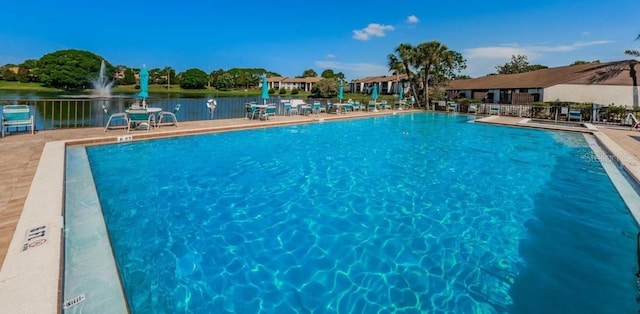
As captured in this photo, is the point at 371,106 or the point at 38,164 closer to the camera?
the point at 38,164

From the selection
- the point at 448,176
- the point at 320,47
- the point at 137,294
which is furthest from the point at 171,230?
the point at 320,47

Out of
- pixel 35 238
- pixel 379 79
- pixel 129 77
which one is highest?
pixel 129 77

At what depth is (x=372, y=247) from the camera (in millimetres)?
3412

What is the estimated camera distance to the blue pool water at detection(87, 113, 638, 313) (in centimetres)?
262

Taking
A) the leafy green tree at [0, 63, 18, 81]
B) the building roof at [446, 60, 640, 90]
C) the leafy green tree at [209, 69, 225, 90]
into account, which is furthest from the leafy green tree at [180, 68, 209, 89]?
the building roof at [446, 60, 640, 90]

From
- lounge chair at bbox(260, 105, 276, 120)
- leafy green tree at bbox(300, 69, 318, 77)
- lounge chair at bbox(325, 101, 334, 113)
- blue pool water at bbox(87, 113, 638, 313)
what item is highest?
leafy green tree at bbox(300, 69, 318, 77)

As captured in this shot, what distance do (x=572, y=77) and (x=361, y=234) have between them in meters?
33.0

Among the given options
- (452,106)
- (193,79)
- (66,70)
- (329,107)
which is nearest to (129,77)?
(193,79)

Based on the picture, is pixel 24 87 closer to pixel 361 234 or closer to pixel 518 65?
pixel 361 234

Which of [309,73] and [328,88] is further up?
[309,73]

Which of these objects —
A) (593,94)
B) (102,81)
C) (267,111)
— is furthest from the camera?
(102,81)

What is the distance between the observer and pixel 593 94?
26.0 metres

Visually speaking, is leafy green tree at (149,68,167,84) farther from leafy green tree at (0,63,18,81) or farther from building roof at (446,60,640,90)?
building roof at (446,60,640,90)

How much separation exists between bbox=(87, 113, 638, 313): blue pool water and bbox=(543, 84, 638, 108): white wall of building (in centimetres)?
2527
